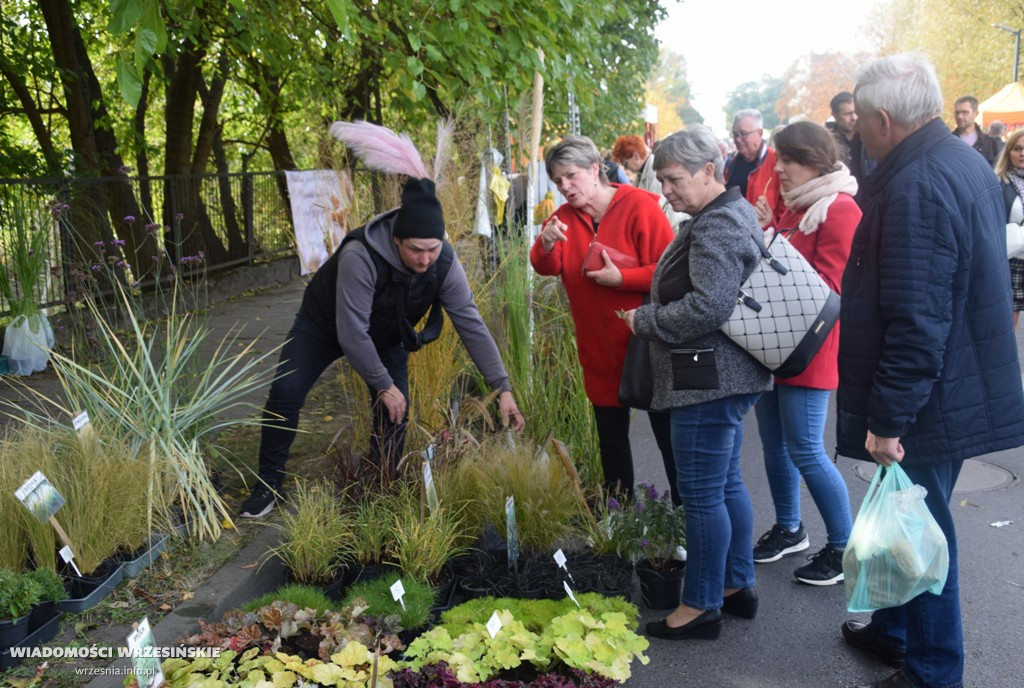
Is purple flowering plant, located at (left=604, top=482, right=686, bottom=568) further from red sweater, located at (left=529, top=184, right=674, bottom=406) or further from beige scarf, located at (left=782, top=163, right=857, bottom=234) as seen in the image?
beige scarf, located at (left=782, top=163, right=857, bottom=234)

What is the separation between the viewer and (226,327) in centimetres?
951

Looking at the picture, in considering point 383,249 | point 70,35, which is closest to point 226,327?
point 70,35

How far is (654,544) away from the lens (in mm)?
3945

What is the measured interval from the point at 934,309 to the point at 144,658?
231 centimetres

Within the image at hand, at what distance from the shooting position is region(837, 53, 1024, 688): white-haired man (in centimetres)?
274

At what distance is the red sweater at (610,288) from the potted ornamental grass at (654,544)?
498mm

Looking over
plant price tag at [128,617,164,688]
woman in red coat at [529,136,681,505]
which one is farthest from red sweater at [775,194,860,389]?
plant price tag at [128,617,164,688]

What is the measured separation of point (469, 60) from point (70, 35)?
16.4 feet

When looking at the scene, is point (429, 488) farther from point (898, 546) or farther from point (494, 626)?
point (898, 546)

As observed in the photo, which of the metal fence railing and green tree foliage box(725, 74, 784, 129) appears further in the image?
green tree foliage box(725, 74, 784, 129)

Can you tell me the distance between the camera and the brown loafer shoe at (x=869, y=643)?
A: 11.4ft

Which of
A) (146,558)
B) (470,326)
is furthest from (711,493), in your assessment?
(146,558)

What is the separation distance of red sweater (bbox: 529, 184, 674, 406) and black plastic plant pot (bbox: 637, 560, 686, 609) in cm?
72

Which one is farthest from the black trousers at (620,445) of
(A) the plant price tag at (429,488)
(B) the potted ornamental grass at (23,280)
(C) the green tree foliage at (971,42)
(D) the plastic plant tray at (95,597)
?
(C) the green tree foliage at (971,42)
